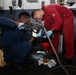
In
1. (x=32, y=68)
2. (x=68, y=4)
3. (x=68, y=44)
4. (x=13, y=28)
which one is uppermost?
(x=68, y=4)

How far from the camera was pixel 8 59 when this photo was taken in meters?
2.72

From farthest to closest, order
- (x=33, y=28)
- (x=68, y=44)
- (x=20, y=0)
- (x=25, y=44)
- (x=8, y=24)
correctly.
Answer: (x=20, y=0) → (x=68, y=44) → (x=25, y=44) → (x=8, y=24) → (x=33, y=28)

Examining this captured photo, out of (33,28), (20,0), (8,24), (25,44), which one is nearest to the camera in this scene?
(33,28)

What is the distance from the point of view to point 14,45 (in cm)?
266

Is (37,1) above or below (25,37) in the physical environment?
above

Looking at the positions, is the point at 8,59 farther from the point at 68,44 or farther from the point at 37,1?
the point at 37,1

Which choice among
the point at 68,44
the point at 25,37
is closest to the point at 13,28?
the point at 25,37

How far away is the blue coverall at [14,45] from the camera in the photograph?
261cm

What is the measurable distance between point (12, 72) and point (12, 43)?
0.43 meters

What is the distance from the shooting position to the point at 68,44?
287cm

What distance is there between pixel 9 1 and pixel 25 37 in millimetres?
1160

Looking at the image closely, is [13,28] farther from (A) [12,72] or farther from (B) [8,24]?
(A) [12,72]

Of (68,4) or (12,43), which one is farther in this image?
(68,4)

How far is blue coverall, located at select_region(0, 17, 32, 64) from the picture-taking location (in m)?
2.61
